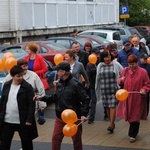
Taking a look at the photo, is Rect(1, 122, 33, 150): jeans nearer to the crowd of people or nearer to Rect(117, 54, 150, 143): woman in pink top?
the crowd of people

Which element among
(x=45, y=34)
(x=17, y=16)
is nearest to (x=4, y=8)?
(x=17, y=16)

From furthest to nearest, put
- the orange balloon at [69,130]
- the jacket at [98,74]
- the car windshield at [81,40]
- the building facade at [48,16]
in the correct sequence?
the building facade at [48,16]
the car windshield at [81,40]
the jacket at [98,74]
the orange balloon at [69,130]

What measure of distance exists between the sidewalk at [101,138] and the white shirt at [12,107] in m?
1.66

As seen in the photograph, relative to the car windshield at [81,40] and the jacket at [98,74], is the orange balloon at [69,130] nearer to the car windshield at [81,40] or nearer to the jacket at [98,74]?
the jacket at [98,74]

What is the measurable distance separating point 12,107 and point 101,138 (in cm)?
265

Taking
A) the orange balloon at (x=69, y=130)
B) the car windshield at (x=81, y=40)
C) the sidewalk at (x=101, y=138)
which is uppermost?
the car windshield at (x=81, y=40)

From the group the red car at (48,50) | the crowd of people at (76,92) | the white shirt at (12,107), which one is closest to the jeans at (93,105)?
the crowd of people at (76,92)

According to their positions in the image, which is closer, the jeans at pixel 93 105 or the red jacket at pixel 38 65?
the red jacket at pixel 38 65

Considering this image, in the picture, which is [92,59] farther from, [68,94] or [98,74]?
[68,94]

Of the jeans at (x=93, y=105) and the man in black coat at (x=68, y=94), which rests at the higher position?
the man in black coat at (x=68, y=94)

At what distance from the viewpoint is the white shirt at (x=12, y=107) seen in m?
6.56

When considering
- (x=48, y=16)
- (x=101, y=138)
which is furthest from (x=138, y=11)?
(x=101, y=138)

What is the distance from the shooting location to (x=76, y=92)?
21.8 feet

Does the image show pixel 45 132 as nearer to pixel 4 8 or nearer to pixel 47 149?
pixel 47 149
